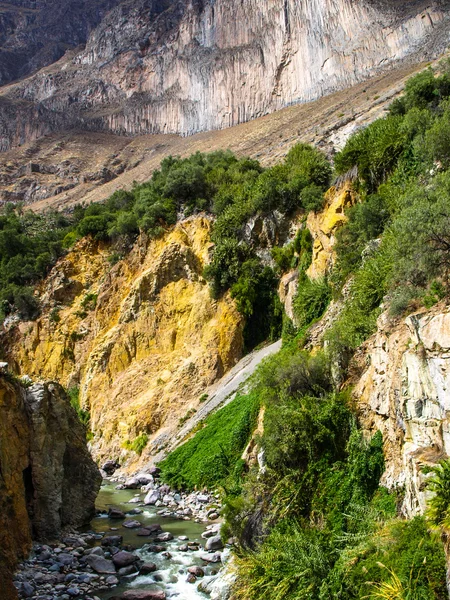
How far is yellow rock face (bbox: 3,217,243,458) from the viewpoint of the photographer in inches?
1033

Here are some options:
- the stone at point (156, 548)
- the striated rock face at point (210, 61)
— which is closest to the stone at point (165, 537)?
the stone at point (156, 548)

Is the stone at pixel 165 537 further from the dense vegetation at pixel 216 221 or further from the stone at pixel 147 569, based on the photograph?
the dense vegetation at pixel 216 221

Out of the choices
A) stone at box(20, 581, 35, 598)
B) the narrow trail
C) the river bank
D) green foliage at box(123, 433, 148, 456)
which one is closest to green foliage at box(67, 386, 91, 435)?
green foliage at box(123, 433, 148, 456)

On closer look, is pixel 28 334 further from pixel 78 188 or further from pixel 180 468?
pixel 78 188

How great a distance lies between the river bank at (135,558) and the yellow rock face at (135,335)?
6.70 meters

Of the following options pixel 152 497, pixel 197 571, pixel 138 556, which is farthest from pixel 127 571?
pixel 152 497

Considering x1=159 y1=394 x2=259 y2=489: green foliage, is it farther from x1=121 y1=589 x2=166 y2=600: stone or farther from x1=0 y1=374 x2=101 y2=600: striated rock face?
x1=121 y1=589 x2=166 y2=600: stone

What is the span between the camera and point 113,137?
90.4 m

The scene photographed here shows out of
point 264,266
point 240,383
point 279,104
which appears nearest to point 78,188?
point 279,104

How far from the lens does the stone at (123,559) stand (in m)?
13.2

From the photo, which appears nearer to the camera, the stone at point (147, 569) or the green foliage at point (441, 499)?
the green foliage at point (441, 499)

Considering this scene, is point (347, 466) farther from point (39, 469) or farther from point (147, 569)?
point (39, 469)

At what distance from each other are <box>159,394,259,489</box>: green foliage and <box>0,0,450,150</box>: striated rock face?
46680mm

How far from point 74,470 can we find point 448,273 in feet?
42.8
